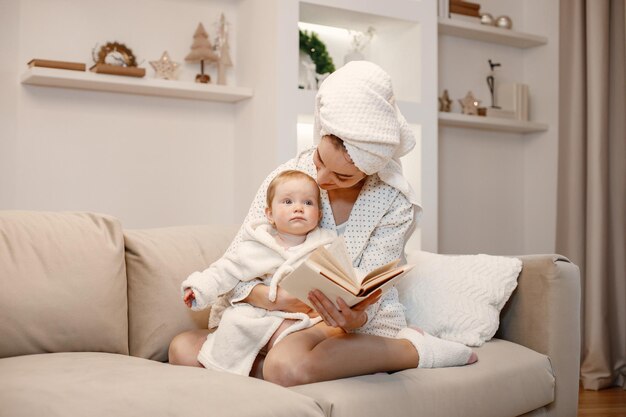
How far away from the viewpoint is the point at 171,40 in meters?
3.58

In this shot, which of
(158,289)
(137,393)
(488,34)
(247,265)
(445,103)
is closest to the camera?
(137,393)

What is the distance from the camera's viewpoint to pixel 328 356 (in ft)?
5.53

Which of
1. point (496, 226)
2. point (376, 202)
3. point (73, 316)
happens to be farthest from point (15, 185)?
point (496, 226)

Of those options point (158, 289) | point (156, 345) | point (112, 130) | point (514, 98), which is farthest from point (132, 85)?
point (514, 98)

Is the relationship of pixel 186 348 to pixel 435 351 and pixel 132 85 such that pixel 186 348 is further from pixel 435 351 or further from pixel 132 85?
pixel 132 85

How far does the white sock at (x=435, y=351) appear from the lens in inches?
73.8

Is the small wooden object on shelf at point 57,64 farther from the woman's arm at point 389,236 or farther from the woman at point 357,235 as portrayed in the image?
the woman's arm at point 389,236

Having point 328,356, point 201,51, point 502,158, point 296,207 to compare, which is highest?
point 201,51

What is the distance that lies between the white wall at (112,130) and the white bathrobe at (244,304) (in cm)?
169

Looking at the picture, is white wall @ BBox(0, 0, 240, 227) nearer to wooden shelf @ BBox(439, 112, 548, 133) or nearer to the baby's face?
wooden shelf @ BBox(439, 112, 548, 133)

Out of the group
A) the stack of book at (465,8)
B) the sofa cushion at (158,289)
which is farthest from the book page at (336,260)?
the stack of book at (465,8)

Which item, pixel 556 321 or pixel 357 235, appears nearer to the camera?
pixel 357 235

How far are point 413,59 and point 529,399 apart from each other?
7.13ft

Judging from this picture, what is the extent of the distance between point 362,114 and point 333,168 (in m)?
0.16
